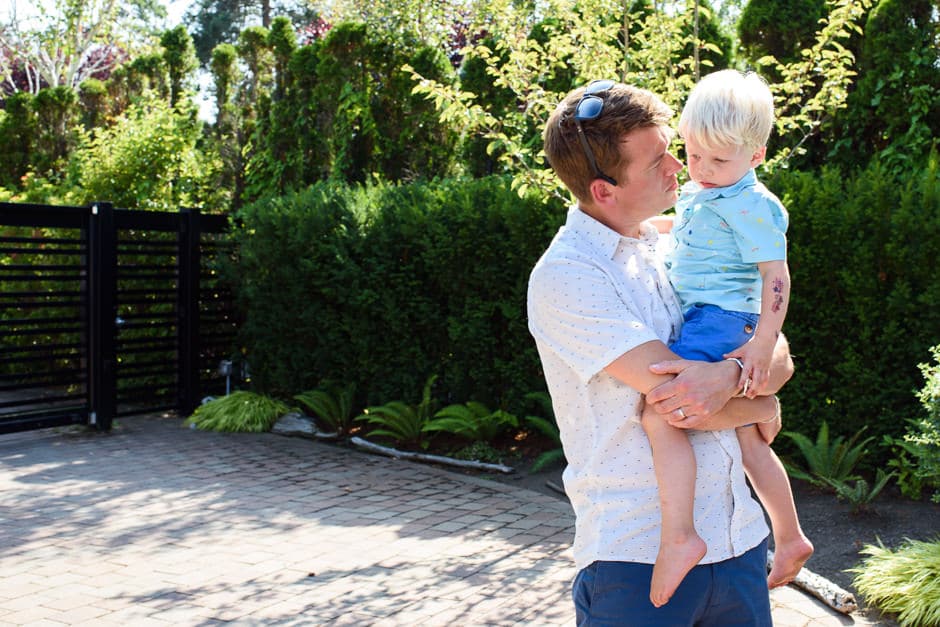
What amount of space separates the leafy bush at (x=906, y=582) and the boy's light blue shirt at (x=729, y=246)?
2768 millimetres

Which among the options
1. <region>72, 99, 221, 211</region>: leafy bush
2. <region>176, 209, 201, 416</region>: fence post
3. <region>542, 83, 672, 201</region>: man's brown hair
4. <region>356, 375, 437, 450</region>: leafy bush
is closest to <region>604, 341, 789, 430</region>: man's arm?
<region>542, 83, 672, 201</region>: man's brown hair

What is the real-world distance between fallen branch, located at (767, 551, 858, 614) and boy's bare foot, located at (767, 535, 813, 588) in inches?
84.9

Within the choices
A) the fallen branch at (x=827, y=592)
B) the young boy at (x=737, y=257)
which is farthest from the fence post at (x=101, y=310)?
the young boy at (x=737, y=257)

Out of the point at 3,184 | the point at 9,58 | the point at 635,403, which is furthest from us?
the point at 9,58

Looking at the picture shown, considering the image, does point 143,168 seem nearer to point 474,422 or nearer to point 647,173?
point 474,422

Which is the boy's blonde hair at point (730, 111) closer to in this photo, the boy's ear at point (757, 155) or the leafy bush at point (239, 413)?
the boy's ear at point (757, 155)

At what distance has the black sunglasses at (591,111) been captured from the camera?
197 centimetres

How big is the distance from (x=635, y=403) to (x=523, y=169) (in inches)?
202

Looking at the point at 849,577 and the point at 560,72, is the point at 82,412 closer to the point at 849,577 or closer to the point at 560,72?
the point at 560,72

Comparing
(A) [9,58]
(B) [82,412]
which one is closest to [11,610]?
(B) [82,412]

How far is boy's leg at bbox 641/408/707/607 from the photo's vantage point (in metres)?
1.93

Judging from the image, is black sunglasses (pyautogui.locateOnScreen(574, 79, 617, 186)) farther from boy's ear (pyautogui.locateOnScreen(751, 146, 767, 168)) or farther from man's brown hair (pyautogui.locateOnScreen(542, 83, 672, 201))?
boy's ear (pyautogui.locateOnScreen(751, 146, 767, 168))

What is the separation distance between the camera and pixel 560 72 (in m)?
10.8

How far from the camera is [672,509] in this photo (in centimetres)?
194
